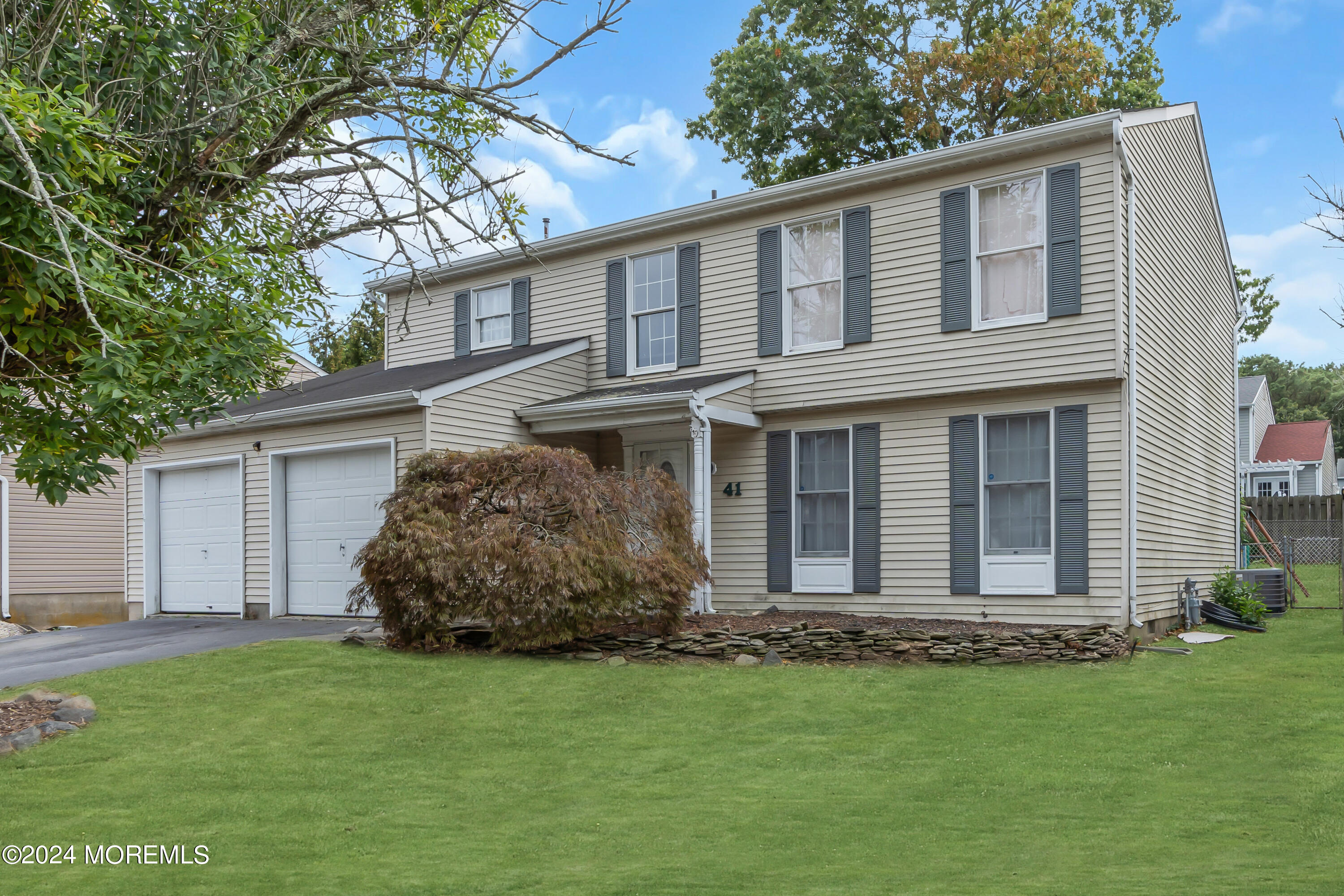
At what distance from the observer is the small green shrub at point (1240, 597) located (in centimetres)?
1477

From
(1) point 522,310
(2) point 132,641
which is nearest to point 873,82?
(1) point 522,310

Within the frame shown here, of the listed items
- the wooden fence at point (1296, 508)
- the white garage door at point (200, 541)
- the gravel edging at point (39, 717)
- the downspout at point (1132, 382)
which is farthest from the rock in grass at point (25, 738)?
the wooden fence at point (1296, 508)

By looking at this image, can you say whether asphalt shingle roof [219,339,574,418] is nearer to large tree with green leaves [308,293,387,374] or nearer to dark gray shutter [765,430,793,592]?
large tree with green leaves [308,293,387,374]

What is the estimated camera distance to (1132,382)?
1214cm

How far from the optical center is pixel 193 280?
224 inches

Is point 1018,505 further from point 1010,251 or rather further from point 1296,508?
point 1296,508

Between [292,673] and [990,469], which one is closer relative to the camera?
[292,673]

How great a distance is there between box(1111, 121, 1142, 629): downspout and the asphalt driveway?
9039 mm

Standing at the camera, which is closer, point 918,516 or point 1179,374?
point 918,516

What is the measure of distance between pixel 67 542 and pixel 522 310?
36.3ft

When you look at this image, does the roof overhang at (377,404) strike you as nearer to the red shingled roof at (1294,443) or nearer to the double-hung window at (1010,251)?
the double-hung window at (1010,251)

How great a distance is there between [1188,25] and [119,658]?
28.9 metres

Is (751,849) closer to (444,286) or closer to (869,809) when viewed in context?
(869,809)

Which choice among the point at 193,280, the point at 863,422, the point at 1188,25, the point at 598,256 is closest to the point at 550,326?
the point at 598,256
